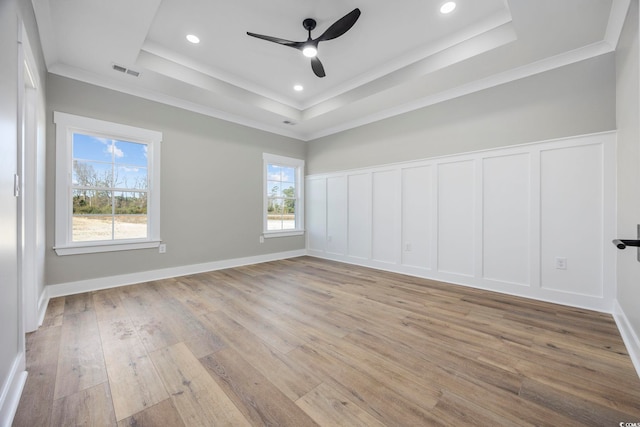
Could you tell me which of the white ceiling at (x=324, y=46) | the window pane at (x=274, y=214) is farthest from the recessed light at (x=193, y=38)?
the window pane at (x=274, y=214)

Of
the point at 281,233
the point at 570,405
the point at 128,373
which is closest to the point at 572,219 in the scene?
the point at 570,405

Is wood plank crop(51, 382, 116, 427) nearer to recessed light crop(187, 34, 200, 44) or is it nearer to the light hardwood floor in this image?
the light hardwood floor

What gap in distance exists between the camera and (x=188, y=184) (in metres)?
4.02

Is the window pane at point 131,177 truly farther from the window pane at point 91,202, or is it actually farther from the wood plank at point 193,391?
the wood plank at point 193,391

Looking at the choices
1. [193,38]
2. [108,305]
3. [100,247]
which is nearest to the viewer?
[108,305]

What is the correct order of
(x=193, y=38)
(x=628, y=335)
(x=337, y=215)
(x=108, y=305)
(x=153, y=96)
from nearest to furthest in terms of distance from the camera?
(x=628, y=335), (x=108, y=305), (x=193, y=38), (x=153, y=96), (x=337, y=215)

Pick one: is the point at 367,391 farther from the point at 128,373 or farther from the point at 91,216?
the point at 91,216

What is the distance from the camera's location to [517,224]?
3076 mm

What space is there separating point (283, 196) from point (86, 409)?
4403mm

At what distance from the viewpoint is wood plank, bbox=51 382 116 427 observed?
1229 mm

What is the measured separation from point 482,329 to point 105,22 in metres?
4.33

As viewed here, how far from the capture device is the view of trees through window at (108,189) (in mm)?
3225

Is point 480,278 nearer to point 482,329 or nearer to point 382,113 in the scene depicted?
point 482,329

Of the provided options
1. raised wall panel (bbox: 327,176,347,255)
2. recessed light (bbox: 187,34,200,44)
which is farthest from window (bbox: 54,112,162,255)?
raised wall panel (bbox: 327,176,347,255)
